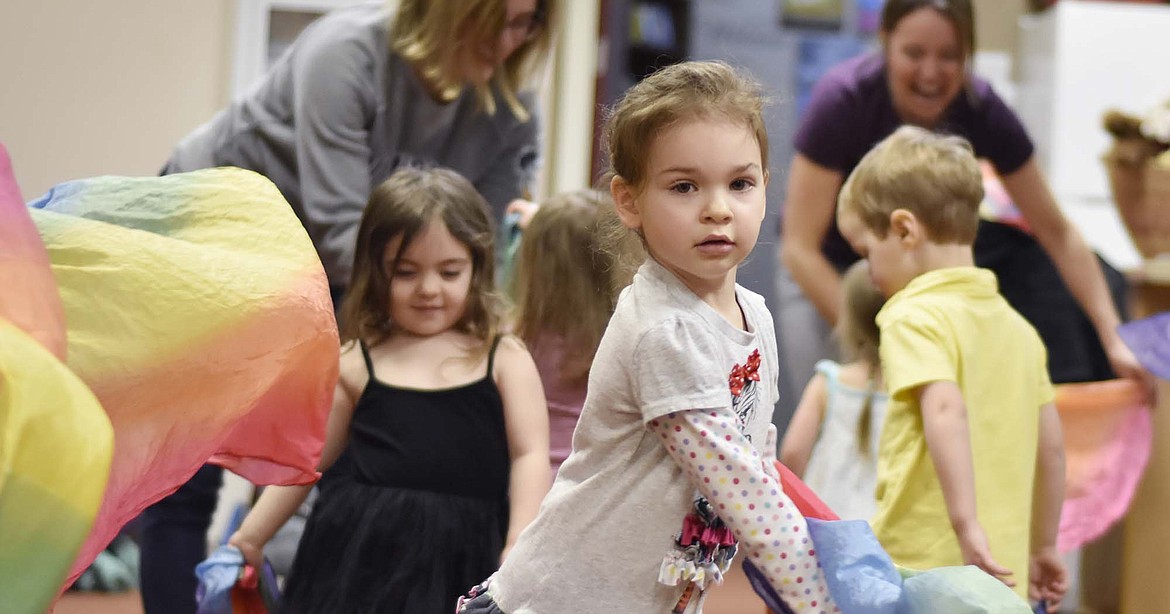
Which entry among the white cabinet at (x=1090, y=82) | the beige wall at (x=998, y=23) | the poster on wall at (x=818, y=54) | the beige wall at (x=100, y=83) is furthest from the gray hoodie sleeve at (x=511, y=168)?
the beige wall at (x=998, y=23)

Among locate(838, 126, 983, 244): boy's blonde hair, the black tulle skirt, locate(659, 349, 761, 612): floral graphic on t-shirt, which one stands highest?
locate(838, 126, 983, 244): boy's blonde hair

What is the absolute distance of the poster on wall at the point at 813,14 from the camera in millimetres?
4152

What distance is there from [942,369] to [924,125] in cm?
77

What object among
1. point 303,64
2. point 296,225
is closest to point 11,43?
point 303,64

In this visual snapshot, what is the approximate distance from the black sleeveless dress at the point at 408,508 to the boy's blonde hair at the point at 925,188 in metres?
0.51

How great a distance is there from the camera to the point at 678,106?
1159mm

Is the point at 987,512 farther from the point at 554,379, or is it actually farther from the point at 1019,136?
the point at 1019,136

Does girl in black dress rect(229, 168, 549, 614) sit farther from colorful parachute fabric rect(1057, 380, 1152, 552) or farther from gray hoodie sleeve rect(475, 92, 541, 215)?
colorful parachute fabric rect(1057, 380, 1152, 552)

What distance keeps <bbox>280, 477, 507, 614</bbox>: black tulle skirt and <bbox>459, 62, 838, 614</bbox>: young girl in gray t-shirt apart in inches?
A: 16.0

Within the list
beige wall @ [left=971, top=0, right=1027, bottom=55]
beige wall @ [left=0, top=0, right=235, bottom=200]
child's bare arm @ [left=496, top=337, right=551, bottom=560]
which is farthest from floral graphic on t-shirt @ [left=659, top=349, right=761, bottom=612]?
beige wall @ [left=971, top=0, right=1027, bottom=55]

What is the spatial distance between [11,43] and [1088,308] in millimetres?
1721

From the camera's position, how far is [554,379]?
189 cm

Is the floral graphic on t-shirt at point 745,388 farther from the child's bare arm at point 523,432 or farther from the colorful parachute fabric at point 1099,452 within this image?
the colorful parachute fabric at point 1099,452

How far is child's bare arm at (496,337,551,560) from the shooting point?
5.41 ft
